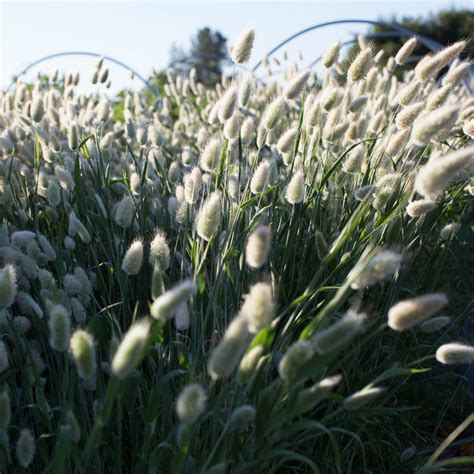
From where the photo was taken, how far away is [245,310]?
131cm

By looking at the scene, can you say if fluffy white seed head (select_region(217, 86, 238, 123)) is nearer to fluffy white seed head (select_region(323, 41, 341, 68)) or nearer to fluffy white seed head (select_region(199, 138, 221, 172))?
fluffy white seed head (select_region(199, 138, 221, 172))

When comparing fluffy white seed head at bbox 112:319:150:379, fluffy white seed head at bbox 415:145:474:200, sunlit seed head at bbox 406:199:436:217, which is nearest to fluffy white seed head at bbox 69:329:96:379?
fluffy white seed head at bbox 112:319:150:379

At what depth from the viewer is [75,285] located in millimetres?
1941

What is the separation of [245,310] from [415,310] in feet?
1.00

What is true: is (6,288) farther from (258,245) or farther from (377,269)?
(377,269)

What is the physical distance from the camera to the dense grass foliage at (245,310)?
1375 mm

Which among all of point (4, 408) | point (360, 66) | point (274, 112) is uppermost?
point (360, 66)

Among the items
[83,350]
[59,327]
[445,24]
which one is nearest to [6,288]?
[59,327]

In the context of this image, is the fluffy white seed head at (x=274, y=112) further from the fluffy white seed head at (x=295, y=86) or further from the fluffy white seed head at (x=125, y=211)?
the fluffy white seed head at (x=125, y=211)

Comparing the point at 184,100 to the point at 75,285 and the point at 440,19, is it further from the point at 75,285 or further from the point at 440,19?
the point at 440,19

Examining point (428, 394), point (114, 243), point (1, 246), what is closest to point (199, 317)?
point (114, 243)

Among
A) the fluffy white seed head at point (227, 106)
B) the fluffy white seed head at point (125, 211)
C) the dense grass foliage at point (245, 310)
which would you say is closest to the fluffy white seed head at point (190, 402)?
the dense grass foliage at point (245, 310)

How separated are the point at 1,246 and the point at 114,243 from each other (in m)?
0.38

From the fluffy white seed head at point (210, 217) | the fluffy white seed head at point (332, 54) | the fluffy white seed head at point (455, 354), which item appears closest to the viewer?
the fluffy white seed head at point (455, 354)
